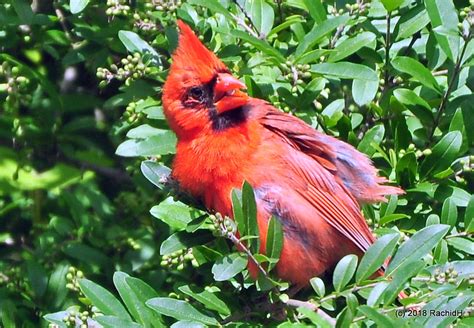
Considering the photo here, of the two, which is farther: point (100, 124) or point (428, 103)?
point (100, 124)

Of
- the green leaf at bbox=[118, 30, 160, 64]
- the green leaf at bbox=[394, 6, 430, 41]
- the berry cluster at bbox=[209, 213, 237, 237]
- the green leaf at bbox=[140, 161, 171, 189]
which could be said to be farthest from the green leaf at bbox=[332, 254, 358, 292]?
the green leaf at bbox=[118, 30, 160, 64]

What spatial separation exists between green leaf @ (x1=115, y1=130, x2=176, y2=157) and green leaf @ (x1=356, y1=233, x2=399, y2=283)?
94 centimetres

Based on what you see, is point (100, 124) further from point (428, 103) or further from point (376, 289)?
point (376, 289)

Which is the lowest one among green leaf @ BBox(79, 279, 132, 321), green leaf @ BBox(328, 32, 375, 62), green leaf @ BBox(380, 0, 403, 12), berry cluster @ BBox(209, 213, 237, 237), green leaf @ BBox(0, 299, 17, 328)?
green leaf @ BBox(0, 299, 17, 328)

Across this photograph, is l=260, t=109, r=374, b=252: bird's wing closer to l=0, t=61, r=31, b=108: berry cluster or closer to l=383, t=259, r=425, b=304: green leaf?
l=383, t=259, r=425, b=304: green leaf

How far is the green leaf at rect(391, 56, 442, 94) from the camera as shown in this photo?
3.74m

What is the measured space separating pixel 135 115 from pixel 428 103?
107cm

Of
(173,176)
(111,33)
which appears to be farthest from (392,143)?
(111,33)

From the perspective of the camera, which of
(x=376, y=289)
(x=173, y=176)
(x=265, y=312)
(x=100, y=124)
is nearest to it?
(x=376, y=289)

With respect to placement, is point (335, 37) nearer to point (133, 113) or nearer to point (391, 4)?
point (391, 4)

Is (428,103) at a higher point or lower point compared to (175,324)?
higher

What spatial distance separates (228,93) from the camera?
12.3 ft

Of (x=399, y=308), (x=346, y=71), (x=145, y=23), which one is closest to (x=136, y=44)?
(x=145, y=23)

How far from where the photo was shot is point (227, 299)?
133 inches
